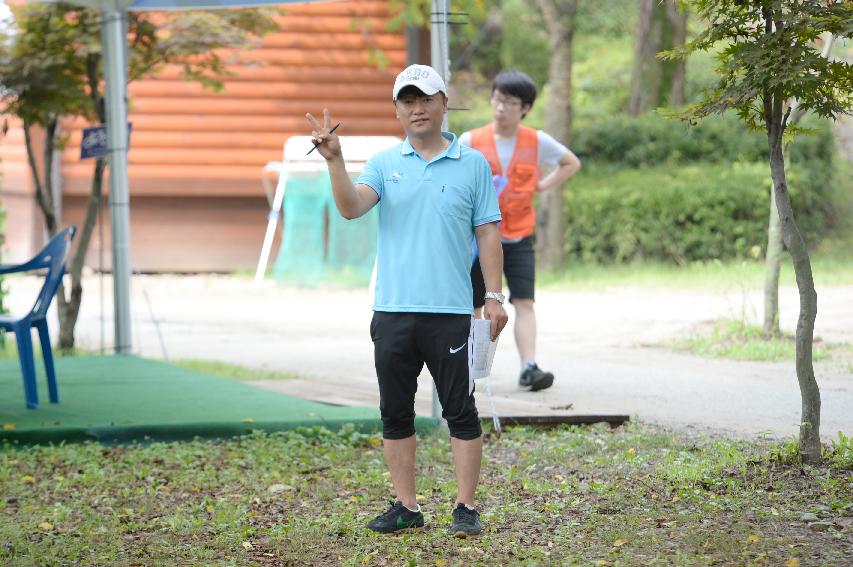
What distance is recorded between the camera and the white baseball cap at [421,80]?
4738 mm

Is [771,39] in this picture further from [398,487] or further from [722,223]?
[722,223]

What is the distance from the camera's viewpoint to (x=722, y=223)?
1759 cm

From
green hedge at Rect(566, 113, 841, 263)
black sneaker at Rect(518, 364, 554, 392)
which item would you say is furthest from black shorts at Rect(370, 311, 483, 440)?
green hedge at Rect(566, 113, 841, 263)

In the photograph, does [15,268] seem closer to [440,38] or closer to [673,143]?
[440,38]

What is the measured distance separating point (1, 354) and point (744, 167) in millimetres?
10792

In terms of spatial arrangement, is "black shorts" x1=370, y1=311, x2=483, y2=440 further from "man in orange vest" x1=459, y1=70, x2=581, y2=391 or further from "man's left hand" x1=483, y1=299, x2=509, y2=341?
"man in orange vest" x1=459, y1=70, x2=581, y2=391

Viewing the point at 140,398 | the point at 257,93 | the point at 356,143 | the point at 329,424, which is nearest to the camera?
the point at 329,424

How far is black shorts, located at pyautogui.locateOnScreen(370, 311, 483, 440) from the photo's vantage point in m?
4.81

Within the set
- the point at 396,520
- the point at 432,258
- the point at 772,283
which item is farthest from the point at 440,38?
the point at 772,283

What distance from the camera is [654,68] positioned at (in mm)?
22859

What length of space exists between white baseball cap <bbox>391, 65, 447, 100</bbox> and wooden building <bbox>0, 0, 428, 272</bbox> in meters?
14.6

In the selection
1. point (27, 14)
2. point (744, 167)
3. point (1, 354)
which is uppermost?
point (27, 14)

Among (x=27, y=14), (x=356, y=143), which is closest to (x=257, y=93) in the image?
(x=356, y=143)

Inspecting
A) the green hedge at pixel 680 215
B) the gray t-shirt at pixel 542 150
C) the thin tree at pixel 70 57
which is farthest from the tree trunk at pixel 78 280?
the green hedge at pixel 680 215
